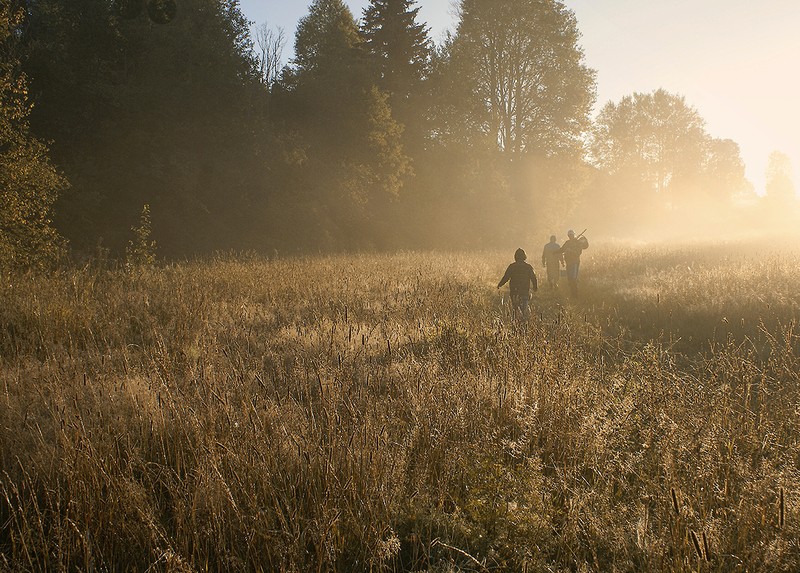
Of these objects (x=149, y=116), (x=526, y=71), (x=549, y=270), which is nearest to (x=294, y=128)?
(x=149, y=116)

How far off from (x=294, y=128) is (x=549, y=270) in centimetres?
1567

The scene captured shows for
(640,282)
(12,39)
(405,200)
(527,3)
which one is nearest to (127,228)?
(12,39)

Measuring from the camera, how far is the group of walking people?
864 centimetres

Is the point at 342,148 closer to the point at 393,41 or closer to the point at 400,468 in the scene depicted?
the point at 393,41

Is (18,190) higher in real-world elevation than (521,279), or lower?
higher

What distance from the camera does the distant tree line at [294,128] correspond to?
16.0 m

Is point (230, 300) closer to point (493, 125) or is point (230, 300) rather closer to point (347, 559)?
point (347, 559)

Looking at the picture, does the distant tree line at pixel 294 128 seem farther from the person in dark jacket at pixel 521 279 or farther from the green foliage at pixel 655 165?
the green foliage at pixel 655 165

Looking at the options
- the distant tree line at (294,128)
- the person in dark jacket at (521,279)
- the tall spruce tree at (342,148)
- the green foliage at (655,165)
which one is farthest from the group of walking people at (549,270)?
the green foliage at (655,165)

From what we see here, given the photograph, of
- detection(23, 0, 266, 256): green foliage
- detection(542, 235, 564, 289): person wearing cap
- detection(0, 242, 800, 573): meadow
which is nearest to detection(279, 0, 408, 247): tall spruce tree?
detection(23, 0, 266, 256): green foliage

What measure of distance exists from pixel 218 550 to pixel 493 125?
1113 inches

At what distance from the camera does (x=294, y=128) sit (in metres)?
22.9

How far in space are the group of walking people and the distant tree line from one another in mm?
9546

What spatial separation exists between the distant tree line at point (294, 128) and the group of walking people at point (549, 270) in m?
9.55
